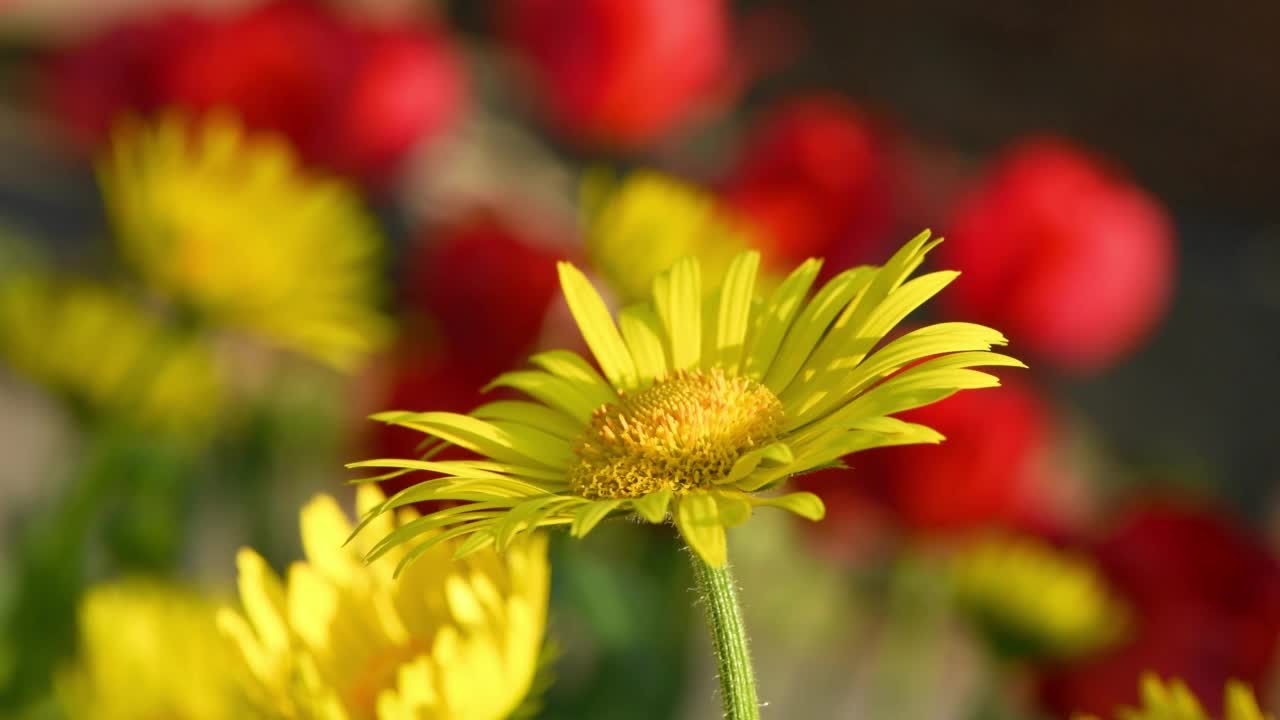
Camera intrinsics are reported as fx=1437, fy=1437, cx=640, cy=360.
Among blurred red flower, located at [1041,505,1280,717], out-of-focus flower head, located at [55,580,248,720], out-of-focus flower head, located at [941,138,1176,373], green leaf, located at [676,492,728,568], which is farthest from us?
out-of-focus flower head, located at [941,138,1176,373]

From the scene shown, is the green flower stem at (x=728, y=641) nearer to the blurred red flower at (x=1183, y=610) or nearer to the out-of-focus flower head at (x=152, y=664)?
the out-of-focus flower head at (x=152, y=664)

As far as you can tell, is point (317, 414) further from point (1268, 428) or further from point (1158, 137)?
point (1158, 137)

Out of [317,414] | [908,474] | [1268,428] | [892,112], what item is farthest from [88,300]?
[892,112]

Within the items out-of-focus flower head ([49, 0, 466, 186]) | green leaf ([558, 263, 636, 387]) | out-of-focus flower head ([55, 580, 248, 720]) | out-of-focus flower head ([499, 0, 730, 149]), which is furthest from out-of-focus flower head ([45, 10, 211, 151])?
green leaf ([558, 263, 636, 387])

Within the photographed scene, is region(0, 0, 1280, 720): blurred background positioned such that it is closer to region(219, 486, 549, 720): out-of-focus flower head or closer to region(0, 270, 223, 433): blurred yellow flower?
region(0, 270, 223, 433): blurred yellow flower

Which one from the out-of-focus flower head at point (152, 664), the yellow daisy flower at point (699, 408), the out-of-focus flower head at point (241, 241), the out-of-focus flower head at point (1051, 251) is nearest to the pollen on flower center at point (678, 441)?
the yellow daisy flower at point (699, 408)

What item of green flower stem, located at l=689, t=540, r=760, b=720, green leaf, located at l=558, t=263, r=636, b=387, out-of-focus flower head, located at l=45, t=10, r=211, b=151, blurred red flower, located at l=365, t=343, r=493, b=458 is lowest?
green flower stem, located at l=689, t=540, r=760, b=720
